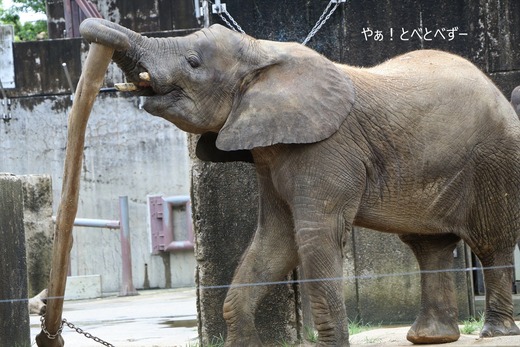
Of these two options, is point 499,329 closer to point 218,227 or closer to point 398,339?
point 398,339

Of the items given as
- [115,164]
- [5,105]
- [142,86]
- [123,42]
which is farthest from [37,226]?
[123,42]

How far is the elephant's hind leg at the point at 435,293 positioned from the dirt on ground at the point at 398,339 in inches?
4.3

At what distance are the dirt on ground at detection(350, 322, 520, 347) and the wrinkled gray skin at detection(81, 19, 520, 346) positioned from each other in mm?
172

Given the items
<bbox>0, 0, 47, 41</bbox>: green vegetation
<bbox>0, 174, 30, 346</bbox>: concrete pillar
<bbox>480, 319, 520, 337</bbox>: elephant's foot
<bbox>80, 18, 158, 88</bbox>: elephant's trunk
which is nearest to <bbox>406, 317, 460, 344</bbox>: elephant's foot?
<bbox>480, 319, 520, 337</bbox>: elephant's foot

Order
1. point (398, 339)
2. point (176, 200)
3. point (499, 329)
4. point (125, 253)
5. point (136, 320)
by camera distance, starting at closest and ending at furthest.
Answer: point (499, 329) < point (398, 339) < point (136, 320) < point (125, 253) < point (176, 200)

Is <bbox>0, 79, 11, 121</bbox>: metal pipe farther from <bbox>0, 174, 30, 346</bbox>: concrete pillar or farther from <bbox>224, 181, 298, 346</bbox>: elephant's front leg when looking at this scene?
<bbox>224, 181, 298, 346</bbox>: elephant's front leg

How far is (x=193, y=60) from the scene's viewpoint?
7793mm

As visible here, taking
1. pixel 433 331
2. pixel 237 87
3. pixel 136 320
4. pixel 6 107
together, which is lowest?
pixel 136 320

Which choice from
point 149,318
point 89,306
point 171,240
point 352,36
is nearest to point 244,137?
point 352,36

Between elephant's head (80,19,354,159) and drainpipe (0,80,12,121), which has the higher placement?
drainpipe (0,80,12,121)

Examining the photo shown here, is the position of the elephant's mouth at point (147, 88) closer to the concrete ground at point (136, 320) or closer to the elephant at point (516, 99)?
the concrete ground at point (136, 320)

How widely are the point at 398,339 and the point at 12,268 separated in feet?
9.05

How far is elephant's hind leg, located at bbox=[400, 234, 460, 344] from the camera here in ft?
28.5
